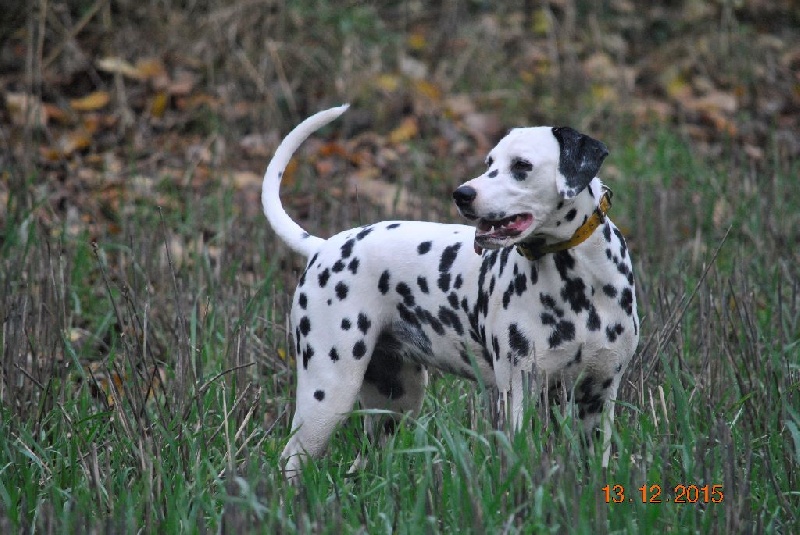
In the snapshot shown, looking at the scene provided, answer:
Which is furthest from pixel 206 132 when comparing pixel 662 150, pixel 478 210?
pixel 478 210

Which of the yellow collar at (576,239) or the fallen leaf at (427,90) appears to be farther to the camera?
the fallen leaf at (427,90)

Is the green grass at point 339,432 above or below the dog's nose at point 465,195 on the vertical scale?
below

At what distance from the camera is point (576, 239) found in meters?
3.54

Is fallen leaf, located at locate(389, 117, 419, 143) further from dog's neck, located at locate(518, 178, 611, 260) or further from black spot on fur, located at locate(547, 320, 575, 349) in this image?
black spot on fur, located at locate(547, 320, 575, 349)

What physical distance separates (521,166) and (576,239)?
0.29m

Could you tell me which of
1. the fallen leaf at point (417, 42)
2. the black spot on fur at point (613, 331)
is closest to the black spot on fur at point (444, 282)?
the black spot on fur at point (613, 331)

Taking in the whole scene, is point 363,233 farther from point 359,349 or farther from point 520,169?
point 520,169

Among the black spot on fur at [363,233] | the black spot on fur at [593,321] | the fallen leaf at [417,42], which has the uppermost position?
the fallen leaf at [417,42]

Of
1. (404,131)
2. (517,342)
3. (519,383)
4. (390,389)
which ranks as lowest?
(390,389)

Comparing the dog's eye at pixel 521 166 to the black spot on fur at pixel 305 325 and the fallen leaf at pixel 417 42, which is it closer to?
the black spot on fur at pixel 305 325

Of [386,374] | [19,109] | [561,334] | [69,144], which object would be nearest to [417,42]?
[69,144]

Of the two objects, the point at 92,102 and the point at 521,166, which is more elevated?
the point at 92,102

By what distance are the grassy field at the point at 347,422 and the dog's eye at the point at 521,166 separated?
73 cm

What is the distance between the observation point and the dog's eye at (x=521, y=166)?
348 centimetres
